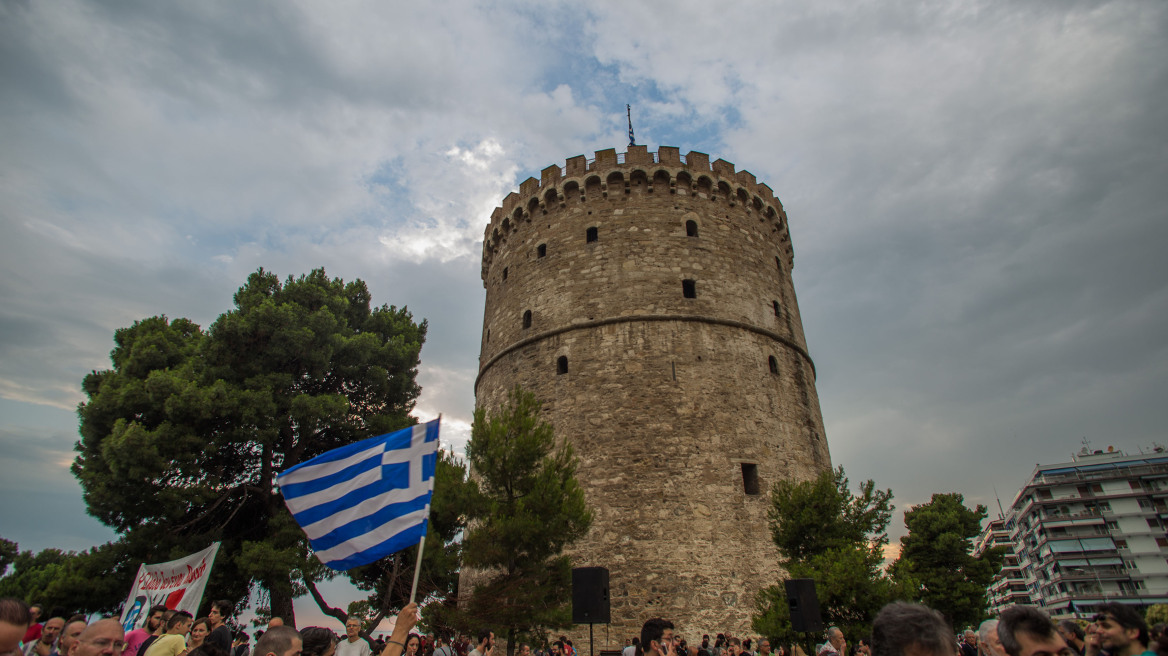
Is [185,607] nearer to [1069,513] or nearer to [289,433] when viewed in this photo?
[289,433]

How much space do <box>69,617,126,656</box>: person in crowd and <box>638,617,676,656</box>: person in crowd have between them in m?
2.88

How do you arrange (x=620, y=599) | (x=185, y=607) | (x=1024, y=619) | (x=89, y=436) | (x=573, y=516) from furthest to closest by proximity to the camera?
(x=89, y=436) < (x=620, y=599) < (x=185, y=607) < (x=573, y=516) < (x=1024, y=619)

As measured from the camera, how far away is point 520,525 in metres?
9.06

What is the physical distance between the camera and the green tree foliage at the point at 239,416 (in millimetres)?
Answer: 13484

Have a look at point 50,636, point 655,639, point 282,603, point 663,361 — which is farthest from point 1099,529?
point 50,636

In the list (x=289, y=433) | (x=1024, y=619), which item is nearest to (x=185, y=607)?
(x=289, y=433)

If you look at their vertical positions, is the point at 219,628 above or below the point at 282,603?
below

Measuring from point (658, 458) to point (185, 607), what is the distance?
368 inches

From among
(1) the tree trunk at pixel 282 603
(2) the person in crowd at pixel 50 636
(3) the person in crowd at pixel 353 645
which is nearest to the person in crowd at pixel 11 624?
(3) the person in crowd at pixel 353 645

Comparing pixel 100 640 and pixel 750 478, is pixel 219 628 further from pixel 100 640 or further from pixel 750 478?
pixel 750 478

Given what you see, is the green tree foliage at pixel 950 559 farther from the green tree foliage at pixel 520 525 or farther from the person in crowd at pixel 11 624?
the person in crowd at pixel 11 624

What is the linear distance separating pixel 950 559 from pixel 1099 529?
3695 centimetres

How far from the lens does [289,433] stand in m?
15.9

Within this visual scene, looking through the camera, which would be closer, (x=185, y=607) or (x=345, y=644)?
(x=345, y=644)
